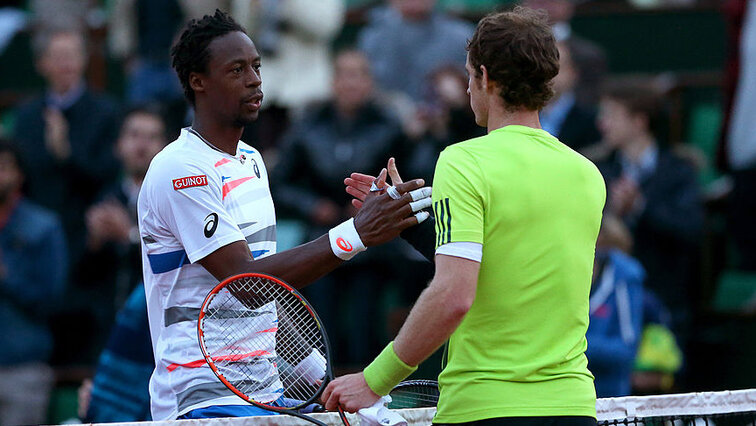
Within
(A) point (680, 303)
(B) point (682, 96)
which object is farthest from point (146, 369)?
(B) point (682, 96)

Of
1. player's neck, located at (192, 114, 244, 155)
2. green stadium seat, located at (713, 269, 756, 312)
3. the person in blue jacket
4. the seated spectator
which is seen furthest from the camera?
green stadium seat, located at (713, 269, 756, 312)

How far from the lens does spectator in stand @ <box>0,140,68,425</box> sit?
809cm

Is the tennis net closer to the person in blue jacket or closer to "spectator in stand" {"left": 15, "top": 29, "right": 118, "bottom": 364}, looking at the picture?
the person in blue jacket

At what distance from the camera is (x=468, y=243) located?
3.34 metres

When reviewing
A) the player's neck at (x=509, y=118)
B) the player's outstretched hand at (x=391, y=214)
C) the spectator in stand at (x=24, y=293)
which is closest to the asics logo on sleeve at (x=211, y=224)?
the player's outstretched hand at (x=391, y=214)

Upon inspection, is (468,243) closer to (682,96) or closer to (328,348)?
(328,348)

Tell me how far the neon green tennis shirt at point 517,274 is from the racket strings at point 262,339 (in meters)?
0.56

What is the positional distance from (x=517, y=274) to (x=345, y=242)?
0.68 meters

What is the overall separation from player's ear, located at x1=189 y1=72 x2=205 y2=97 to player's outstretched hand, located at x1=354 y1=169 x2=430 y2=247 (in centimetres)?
71

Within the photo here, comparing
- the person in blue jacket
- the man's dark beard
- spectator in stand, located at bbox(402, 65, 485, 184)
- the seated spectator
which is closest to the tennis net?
the man's dark beard

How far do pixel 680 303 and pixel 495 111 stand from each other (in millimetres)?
5571

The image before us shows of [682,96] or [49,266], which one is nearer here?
[49,266]

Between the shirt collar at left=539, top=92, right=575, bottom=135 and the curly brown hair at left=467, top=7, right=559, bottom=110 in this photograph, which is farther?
the shirt collar at left=539, top=92, right=575, bottom=135

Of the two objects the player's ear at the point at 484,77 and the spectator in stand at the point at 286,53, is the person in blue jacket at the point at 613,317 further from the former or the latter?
the player's ear at the point at 484,77
